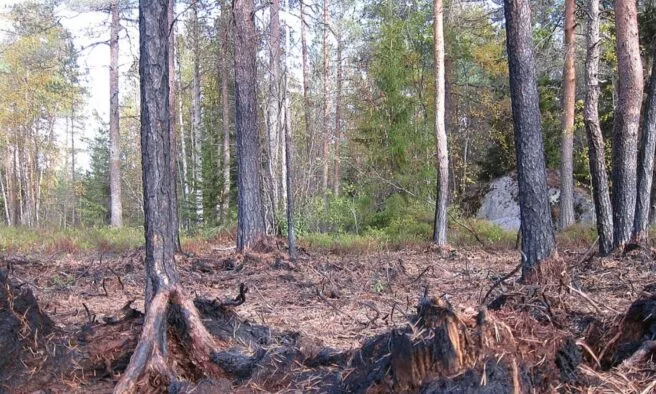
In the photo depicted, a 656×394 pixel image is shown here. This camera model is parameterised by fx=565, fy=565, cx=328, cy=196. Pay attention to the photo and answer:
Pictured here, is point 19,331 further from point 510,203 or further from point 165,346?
point 510,203

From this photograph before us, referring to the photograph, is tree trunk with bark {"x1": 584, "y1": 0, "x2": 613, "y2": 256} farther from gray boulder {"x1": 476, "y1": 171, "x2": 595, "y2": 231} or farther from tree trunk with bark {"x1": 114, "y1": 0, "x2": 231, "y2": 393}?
tree trunk with bark {"x1": 114, "y1": 0, "x2": 231, "y2": 393}

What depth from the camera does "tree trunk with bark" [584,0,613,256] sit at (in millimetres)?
9516

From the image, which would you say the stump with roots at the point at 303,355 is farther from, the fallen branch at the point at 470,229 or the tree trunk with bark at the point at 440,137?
the fallen branch at the point at 470,229

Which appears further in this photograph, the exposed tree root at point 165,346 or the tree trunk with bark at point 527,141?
the tree trunk with bark at point 527,141

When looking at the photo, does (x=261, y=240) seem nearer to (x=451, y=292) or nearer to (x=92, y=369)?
(x=451, y=292)

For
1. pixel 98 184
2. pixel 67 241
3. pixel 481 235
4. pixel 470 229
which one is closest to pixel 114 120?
pixel 67 241

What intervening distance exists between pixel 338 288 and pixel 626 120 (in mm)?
5429

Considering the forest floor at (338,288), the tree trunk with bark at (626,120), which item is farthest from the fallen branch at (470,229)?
the tree trunk with bark at (626,120)

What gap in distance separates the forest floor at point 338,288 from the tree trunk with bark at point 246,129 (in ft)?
1.90

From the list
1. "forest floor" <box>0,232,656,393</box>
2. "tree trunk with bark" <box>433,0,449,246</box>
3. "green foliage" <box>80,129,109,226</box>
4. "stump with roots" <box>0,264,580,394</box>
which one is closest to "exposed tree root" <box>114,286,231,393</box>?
"stump with roots" <box>0,264,580,394</box>

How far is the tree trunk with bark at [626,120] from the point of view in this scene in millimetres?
9031

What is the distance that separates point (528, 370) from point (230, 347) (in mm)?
2249

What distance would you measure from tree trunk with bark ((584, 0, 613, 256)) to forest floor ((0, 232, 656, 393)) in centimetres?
85

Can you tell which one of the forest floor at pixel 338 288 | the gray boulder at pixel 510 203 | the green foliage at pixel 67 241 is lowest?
the forest floor at pixel 338 288
